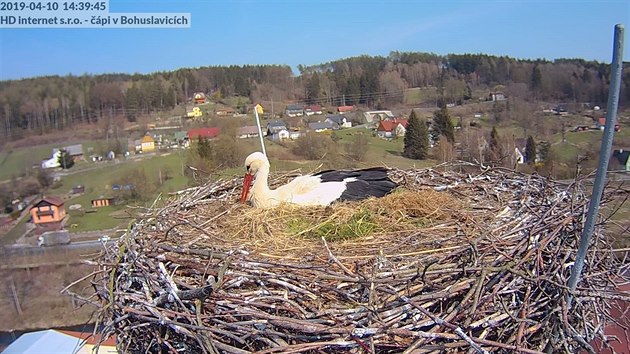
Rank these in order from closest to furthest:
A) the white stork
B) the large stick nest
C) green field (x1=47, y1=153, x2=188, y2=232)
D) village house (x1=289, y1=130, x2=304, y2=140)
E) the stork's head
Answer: the large stick nest, the white stork, the stork's head, village house (x1=289, y1=130, x2=304, y2=140), green field (x1=47, y1=153, x2=188, y2=232)

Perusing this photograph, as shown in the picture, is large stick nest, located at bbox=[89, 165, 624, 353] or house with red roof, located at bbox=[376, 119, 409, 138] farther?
house with red roof, located at bbox=[376, 119, 409, 138]

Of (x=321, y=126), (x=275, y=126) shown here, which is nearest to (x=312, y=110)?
(x=321, y=126)

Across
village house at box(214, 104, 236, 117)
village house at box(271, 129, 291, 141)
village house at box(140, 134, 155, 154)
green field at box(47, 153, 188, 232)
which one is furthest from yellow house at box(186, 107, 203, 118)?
village house at box(271, 129, 291, 141)

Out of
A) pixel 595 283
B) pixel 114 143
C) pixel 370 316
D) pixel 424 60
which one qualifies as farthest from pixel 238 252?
pixel 114 143

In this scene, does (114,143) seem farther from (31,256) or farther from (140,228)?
(140,228)

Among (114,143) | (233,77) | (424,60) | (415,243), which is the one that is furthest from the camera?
(114,143)

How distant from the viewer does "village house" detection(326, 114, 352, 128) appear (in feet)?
29.9

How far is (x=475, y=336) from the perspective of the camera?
1550 millimetres

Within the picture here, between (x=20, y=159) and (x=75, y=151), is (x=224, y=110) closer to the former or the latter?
(x=20, y=159)

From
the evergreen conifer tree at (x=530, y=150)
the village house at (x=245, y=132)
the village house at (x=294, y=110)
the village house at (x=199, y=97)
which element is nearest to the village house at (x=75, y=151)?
the village house at (x=199, y=97)

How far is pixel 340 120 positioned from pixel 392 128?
5.70 feet

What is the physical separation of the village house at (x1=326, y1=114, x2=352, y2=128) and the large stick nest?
6.75 m

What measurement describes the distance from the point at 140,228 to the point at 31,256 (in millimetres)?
13864

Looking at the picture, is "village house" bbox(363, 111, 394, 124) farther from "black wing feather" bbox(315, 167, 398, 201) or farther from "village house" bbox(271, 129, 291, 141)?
"black wing feather" bbox(315, 167, 398, 201)
